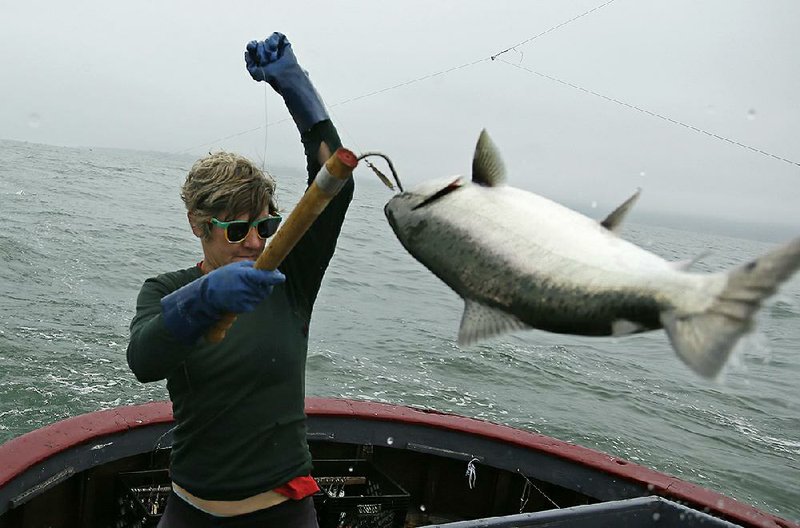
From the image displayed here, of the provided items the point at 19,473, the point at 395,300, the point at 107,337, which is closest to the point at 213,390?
the point at 19,473

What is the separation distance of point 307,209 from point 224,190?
0.69 meters

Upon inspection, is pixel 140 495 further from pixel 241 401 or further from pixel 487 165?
pixel 487 165

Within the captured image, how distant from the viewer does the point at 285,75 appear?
A: 229 cm

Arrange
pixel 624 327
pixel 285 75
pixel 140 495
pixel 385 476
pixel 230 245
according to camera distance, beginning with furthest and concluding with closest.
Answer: pixel 385 476 < pixel 140 495 < pixel 230 245 < pixel 285 75 < pixel 624 327

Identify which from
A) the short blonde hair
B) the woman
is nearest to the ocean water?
the woman

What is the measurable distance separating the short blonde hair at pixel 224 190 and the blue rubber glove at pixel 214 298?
0.41m

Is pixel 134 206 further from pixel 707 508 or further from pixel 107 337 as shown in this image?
pixel 707 508

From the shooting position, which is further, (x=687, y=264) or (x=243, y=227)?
(x=243, y=227)

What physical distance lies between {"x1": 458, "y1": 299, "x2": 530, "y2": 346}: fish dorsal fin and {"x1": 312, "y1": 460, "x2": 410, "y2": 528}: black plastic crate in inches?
143

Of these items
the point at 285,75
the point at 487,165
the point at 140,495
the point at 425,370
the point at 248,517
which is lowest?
the point at 425,370

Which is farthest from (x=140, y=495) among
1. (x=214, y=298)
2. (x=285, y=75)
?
(x=285, y=75)

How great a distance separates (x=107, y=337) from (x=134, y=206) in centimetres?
1779

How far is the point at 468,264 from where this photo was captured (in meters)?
1.24

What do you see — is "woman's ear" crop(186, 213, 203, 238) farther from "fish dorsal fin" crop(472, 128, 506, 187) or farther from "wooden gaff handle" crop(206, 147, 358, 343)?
"fish dorsal fin" crop(472, 128, 506, 187)
